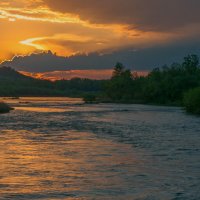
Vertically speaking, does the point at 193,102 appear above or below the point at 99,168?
above

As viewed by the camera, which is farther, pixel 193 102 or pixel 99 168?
pixel 193 102

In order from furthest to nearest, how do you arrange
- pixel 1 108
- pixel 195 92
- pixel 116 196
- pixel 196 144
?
pixel 195 92, pixel 1 108, pixel 196 144, pixel 116 196

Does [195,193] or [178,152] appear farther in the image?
[178,152]

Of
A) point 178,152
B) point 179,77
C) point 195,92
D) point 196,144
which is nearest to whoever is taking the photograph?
point 178,152

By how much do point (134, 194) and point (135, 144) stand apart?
2088cm

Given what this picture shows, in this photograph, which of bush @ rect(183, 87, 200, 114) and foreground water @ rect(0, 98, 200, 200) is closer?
foreground water @ rect(0, 98, 200, 200)

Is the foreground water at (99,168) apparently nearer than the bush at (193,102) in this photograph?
Yes

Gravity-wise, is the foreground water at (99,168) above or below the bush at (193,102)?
below

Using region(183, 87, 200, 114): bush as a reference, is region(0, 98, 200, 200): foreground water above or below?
below

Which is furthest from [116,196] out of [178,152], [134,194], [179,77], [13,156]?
[179,77]

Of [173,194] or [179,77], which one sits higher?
[179,77]

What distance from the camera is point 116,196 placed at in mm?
21609

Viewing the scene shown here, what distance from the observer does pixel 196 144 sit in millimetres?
42125

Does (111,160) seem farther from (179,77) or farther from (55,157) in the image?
(179,77)
